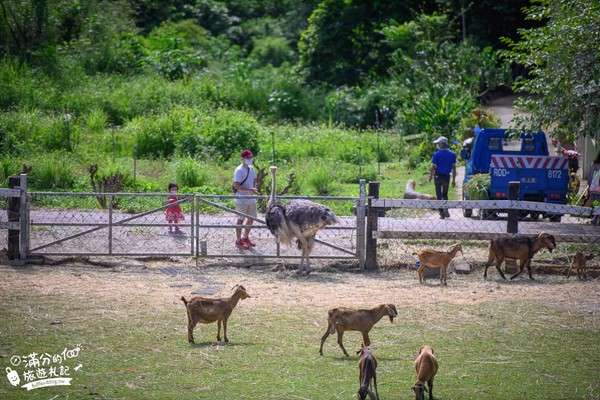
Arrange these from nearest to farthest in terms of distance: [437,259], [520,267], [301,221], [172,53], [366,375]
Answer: [366,375]
[437,259]
[520,267]
[301,221]
[172,53]

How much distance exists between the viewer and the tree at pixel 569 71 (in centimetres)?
1850

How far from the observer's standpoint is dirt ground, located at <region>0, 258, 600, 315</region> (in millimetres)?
13617

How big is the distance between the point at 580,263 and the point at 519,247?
1096 millimetres

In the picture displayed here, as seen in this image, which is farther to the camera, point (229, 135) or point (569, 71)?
point (229, 135)

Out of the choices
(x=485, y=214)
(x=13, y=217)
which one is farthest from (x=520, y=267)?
(x=13, y=217)

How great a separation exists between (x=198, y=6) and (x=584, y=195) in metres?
32.5

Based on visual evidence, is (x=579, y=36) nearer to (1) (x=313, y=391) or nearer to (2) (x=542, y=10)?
(2) (x=542, y=10)

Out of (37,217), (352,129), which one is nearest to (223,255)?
(37,217)

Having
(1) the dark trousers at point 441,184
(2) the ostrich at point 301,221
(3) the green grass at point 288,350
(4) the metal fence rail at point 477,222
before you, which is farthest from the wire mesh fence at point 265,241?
(3) the green grass at point 288,350

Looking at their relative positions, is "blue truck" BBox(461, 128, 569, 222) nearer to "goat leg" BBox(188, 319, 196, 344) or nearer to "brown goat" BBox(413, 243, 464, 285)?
"brown goat" BBox(413, 243, 464, 285)

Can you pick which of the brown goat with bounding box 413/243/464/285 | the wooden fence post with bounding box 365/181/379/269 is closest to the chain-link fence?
the wooden fence post with bounding box 365/181/379/269

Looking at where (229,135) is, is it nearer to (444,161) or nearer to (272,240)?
(444,161)

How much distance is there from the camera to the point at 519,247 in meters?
15.1

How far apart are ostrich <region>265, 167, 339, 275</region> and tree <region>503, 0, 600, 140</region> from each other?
625cm
